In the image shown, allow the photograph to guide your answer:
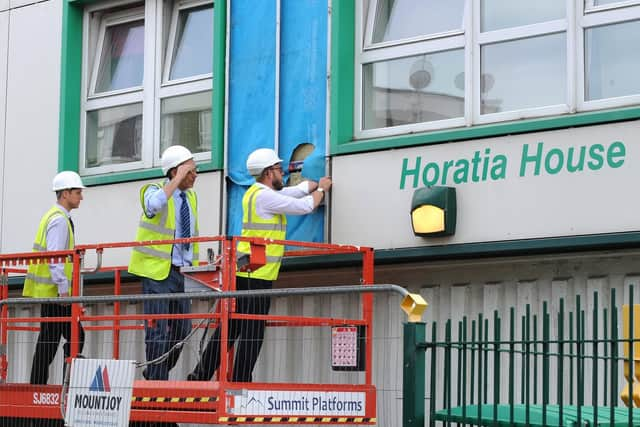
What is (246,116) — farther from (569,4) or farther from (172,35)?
(569,4)

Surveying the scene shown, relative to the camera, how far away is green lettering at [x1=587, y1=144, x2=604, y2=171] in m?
10.4

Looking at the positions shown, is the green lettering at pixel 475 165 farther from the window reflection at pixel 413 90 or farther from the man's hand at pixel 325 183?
the man's hand at pixel 325 183

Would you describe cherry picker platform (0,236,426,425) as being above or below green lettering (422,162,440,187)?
below

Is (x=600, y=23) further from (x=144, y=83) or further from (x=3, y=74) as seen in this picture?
(x=3, y=74)

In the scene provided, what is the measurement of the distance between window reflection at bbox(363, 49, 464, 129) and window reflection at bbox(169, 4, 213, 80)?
2.02 m

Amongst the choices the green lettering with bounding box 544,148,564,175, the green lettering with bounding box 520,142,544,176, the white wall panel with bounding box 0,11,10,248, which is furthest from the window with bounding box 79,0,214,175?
the green lettering with bounding box 544,148,564,175

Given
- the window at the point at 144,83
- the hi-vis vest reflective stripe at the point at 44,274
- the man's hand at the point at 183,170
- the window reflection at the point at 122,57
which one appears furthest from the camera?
the window reflection at the point at 122,57

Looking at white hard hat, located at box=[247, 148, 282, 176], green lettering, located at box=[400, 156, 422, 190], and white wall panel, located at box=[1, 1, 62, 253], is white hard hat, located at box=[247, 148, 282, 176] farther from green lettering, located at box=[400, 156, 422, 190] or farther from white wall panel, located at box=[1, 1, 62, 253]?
white wall panel, located at box=[1, 1, 62, 253]

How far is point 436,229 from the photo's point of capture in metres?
11.1

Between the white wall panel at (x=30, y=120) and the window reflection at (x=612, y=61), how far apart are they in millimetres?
6011

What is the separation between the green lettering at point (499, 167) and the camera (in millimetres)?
10922

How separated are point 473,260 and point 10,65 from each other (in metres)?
6.32

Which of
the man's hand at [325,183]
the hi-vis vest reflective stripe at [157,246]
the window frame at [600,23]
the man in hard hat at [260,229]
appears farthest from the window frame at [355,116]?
the hi-vis vest reflective stripe at [157,246]

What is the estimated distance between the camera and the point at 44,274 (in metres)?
12.5
